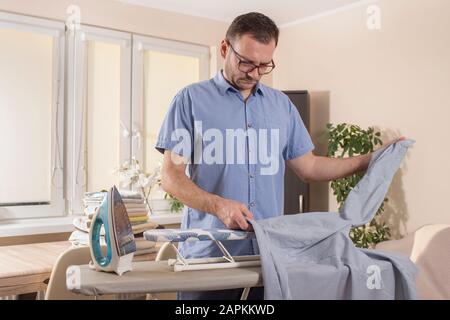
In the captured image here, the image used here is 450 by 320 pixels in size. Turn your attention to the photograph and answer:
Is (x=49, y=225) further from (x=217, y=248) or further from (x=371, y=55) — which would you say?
(x=371, y=55)

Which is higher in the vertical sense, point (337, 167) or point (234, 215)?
point (337, 167)

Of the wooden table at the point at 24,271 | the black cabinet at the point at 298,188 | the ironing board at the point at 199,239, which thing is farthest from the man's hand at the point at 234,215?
the black cabinet at the point at 298,188

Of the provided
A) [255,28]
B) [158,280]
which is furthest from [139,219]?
[158,280]

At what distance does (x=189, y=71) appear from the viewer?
4484 mm

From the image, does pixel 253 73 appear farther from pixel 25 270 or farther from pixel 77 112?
pixel 77 112

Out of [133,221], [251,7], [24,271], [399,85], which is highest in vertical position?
[251,7]

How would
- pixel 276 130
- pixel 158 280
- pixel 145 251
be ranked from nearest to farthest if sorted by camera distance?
1. pixel 158 280
2. pixel 276 130
3. pixel 145 251

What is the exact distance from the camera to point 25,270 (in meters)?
2.30

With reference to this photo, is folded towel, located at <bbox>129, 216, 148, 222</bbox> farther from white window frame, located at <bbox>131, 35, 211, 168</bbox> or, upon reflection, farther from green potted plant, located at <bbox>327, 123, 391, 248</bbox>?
green potted plant, located at <bbox>327, 123, 391, 248</bbox>

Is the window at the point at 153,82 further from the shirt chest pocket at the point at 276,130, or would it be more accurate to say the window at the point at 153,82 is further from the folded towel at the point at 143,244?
the shirt chest pocket at the point at 276,130

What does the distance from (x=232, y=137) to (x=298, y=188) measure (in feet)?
9.01

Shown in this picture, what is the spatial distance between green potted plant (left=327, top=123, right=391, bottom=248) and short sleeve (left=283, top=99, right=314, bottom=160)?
79.9 inches

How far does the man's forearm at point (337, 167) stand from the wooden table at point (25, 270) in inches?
46.9
